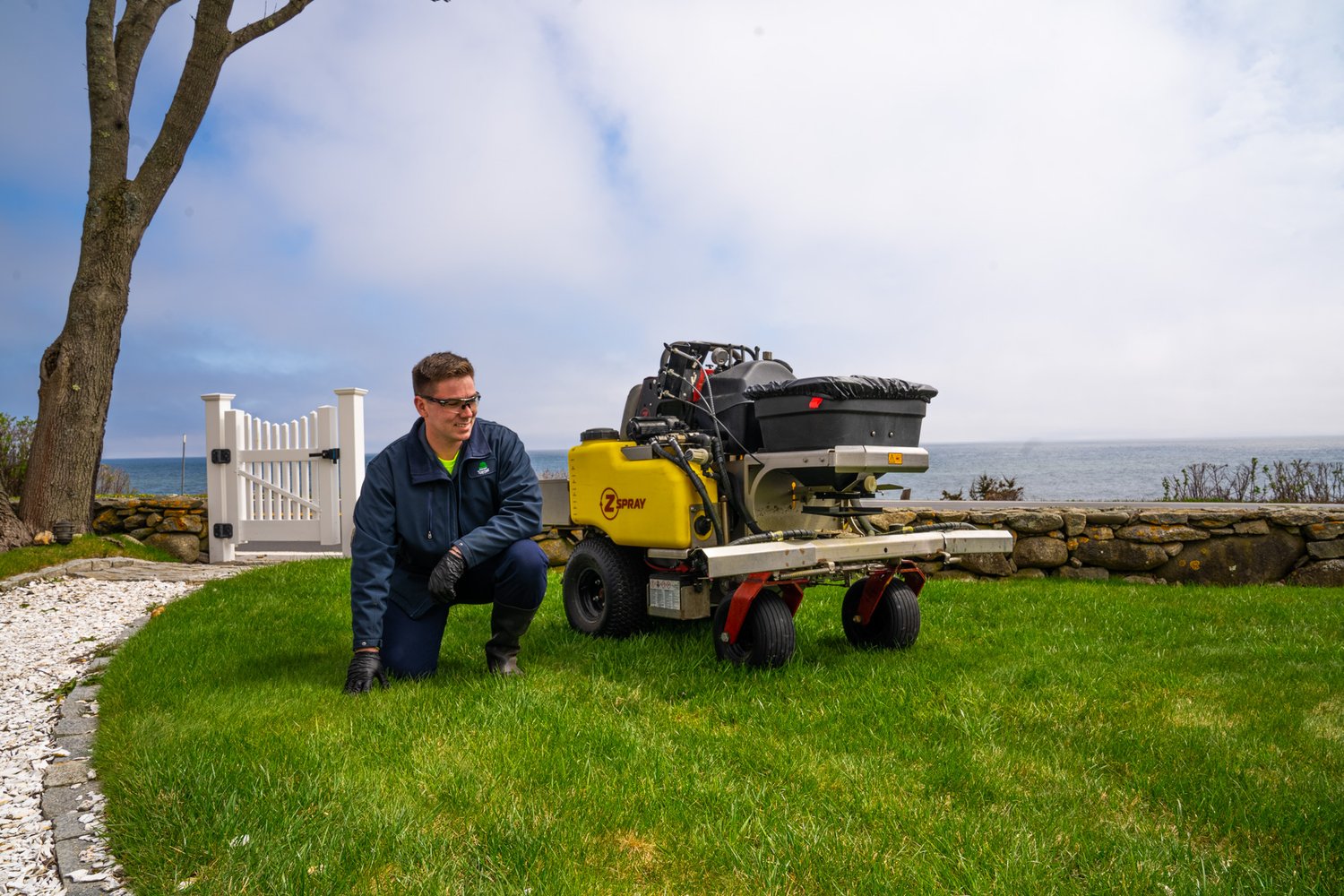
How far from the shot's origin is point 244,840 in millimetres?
2393

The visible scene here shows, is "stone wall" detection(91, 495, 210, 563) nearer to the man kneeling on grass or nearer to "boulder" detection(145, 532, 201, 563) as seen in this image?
"boulder" detection(145, 532, 201, 563)

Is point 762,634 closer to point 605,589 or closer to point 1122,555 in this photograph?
point 605,589

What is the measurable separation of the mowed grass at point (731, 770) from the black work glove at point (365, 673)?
0.27 feet

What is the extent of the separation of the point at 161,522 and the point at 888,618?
8619 millimetres

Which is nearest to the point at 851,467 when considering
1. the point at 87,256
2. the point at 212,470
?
the point at 212,470

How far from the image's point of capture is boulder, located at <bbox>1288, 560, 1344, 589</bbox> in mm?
7324

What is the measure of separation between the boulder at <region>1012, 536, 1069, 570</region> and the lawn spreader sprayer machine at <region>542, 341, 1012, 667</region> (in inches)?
123

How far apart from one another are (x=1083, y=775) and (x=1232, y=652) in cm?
229

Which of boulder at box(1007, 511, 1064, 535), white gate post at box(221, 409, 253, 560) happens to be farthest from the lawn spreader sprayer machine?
white gate post at box(221, 409, 253, 560)

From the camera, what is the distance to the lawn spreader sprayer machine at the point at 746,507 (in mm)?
4113

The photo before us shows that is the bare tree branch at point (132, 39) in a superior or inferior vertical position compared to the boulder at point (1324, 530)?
superior

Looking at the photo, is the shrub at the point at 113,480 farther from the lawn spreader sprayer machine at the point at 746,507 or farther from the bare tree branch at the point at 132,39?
the lawn spreader sprayer machine at the point at 746,507

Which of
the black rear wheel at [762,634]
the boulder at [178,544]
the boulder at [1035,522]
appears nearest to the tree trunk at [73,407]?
the boulder at [178,544]

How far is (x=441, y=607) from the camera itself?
13.5ft
